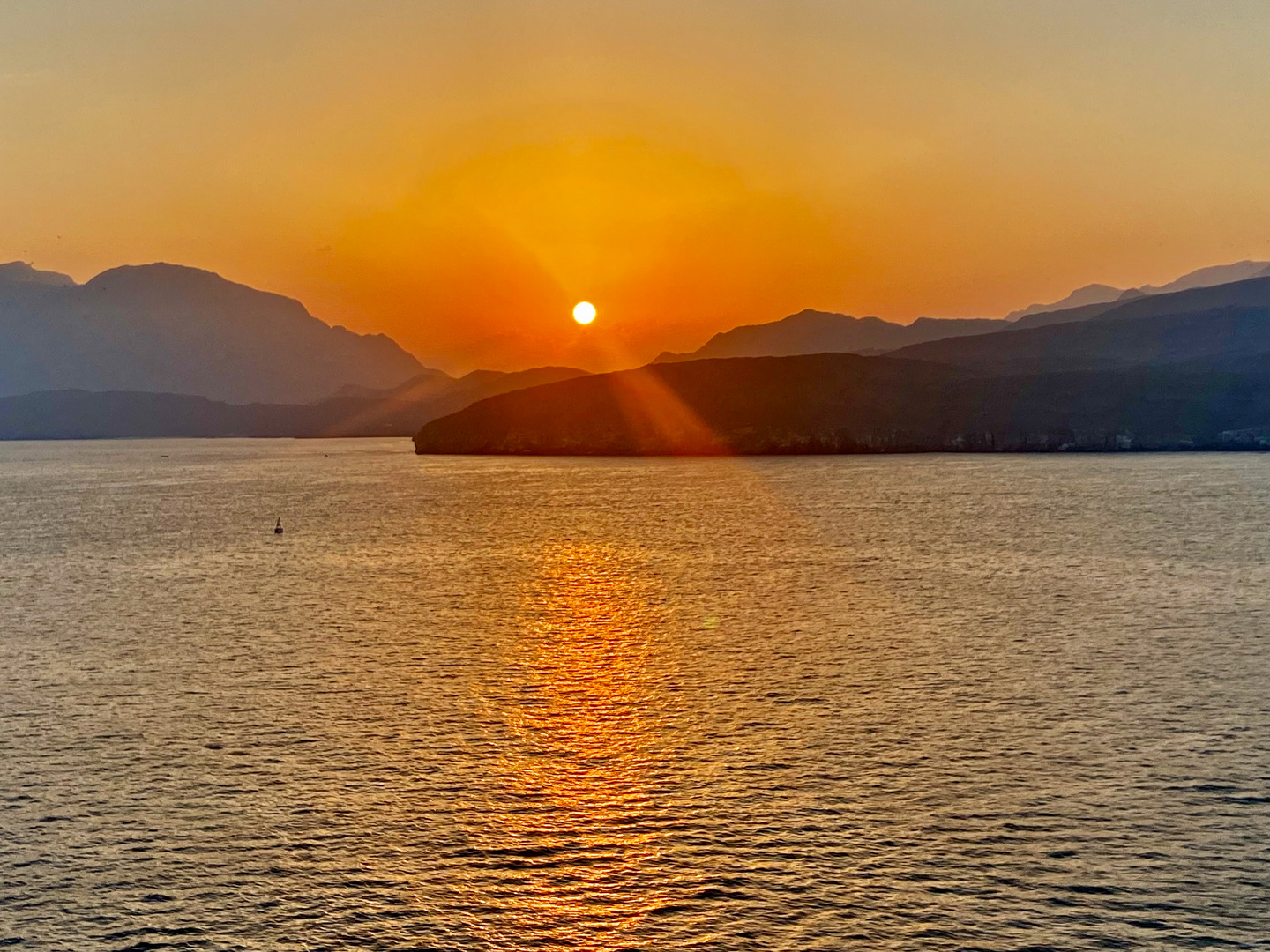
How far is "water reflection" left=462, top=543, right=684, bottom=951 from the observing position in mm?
19359

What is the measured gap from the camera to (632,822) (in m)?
23.6

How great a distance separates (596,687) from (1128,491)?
375ft

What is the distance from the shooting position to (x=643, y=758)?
28.3 meters

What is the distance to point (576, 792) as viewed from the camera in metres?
25.8

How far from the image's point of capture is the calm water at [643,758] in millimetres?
19359

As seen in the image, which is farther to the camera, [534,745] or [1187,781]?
[534,745]

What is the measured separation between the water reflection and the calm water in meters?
0.12

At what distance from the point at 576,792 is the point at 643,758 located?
9.82 ft

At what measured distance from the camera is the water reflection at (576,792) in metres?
19.4

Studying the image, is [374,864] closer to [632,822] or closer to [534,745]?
[632,822]

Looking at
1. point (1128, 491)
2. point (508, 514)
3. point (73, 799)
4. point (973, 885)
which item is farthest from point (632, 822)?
point (1128, 491)

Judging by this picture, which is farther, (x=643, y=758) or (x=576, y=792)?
(x=643, y=758)

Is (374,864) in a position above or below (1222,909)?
above

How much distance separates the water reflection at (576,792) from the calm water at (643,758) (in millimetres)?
116
